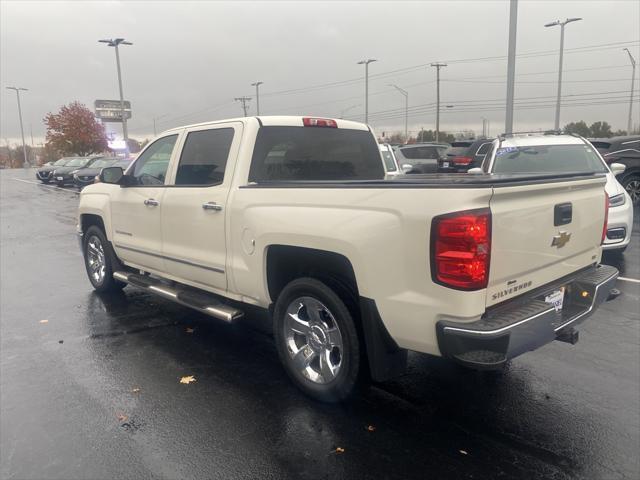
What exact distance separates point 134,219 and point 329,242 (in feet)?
9.96

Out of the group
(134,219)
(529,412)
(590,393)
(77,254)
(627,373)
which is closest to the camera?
(529,412)

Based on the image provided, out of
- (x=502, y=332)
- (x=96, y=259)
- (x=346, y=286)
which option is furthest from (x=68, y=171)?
(x=502, y=332)

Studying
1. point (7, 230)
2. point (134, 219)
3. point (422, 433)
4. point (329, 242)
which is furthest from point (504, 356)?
point (7, 230)

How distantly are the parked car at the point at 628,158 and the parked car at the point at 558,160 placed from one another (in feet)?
19.3

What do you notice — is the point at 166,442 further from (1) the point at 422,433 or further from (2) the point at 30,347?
(2) the point at 30,347

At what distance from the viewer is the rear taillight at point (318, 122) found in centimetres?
471

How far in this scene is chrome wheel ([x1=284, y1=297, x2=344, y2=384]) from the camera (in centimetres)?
364

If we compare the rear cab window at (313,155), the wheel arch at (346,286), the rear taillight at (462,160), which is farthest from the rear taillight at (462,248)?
the rear taillight at (462,160)

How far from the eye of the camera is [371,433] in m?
3.32

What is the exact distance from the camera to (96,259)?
681 cm

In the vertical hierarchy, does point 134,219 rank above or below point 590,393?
above

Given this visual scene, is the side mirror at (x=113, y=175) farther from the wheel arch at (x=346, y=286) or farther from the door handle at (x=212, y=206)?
the wheel arch at (x=346, y=286)

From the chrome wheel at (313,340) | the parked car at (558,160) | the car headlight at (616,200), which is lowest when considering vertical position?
the chrome wheel at (313,340)

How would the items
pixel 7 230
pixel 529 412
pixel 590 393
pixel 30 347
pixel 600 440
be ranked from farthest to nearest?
pixel 7 230
pixel 30 347
pixel 590 393
pixel 529 412
pixel 600 440
